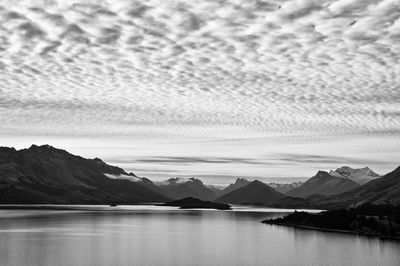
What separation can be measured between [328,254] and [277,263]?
2868cm

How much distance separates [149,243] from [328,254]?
6605 centimetres

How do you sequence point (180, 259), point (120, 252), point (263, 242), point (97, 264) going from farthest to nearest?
point (263, 242) → point (120, 252) → point (180, 259) → point (97, 264)

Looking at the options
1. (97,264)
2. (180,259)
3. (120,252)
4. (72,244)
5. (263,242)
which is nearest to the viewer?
(97,264)

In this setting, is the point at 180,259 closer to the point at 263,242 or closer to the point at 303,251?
the point at 303,251

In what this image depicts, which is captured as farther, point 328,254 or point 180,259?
point 328,254

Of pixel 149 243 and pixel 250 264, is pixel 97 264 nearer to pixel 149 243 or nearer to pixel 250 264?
pixel 250 264

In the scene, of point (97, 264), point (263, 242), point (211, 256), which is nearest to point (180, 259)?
point (211, 256)

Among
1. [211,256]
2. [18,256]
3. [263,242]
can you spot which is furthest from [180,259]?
[263,242]

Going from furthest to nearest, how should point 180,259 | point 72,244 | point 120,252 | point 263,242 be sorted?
point 263,242 < point 72,244 < point 120,252 < point 180,259

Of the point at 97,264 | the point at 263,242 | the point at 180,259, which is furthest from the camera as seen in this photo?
the point at 263,242

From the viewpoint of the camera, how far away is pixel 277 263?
139m

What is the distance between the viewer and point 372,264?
14075cm

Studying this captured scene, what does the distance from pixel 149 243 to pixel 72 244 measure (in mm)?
27640

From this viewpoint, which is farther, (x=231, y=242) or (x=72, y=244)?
(x=231, y=242)
